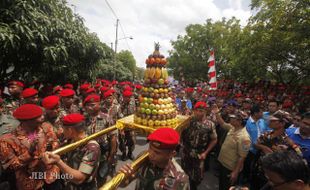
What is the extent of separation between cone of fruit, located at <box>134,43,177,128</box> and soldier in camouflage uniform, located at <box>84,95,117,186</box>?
550 mm

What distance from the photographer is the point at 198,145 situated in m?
4.09

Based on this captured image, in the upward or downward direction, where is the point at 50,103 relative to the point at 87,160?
upward

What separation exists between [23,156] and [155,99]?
6.69 feet

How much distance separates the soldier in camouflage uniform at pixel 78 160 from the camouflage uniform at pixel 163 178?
1.88ft

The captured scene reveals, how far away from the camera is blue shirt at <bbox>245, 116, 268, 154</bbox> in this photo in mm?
4520

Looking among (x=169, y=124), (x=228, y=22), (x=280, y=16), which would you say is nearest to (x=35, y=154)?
(x=169, y=124)

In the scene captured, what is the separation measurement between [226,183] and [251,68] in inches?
447

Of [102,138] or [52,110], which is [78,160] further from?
[52,110]

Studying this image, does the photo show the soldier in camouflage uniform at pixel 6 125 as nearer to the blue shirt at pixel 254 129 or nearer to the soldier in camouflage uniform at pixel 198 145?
the soldier in camouflage uniform at pixel 198 145

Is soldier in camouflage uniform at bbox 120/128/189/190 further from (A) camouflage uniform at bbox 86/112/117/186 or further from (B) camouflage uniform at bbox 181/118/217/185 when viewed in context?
(B) camouflage uniform at bbox 181/118/217/185

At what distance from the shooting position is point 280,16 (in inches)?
393

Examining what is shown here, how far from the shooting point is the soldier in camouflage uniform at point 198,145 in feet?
13.3

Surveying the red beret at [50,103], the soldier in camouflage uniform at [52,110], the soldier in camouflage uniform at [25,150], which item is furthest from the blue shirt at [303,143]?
the red beret at [50,103]

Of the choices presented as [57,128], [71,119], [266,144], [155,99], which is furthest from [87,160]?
[266,144]
